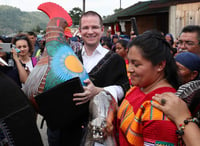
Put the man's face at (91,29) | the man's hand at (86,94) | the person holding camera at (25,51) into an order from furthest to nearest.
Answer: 1. the person holding camera at (25,51)
2. the man's face at (91,29)
3. the man's hand at (86,94)

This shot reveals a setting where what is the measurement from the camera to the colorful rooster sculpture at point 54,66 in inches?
62.2

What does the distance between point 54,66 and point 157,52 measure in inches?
30.2

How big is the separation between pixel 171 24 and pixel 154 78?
26.7ft

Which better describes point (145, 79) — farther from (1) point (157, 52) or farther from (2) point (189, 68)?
(2) point (189, 68)

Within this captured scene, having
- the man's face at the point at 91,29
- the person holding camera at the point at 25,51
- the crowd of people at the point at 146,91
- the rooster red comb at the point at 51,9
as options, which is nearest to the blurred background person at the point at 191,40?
the crowd of people at the point at 146,91

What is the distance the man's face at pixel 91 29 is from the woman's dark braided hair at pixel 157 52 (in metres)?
0.83

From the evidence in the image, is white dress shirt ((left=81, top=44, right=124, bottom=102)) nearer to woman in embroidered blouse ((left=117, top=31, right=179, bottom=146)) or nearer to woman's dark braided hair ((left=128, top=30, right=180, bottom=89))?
woman in embroidered blouse ((left=117, top=31, right=179, bottom=146))

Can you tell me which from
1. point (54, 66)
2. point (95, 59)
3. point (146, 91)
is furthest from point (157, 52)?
point (95, 59)

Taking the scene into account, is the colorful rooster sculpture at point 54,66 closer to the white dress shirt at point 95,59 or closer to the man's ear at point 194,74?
the white dress shirt at point 95,59

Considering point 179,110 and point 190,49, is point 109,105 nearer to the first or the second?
point 179,110

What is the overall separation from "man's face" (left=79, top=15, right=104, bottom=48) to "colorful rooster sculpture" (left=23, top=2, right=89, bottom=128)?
15.6 inches

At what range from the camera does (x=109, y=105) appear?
61.4 inches

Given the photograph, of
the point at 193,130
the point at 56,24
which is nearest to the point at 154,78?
the point at 193,130

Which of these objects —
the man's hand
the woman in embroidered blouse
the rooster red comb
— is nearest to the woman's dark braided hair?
the woman in embroidered blouse
